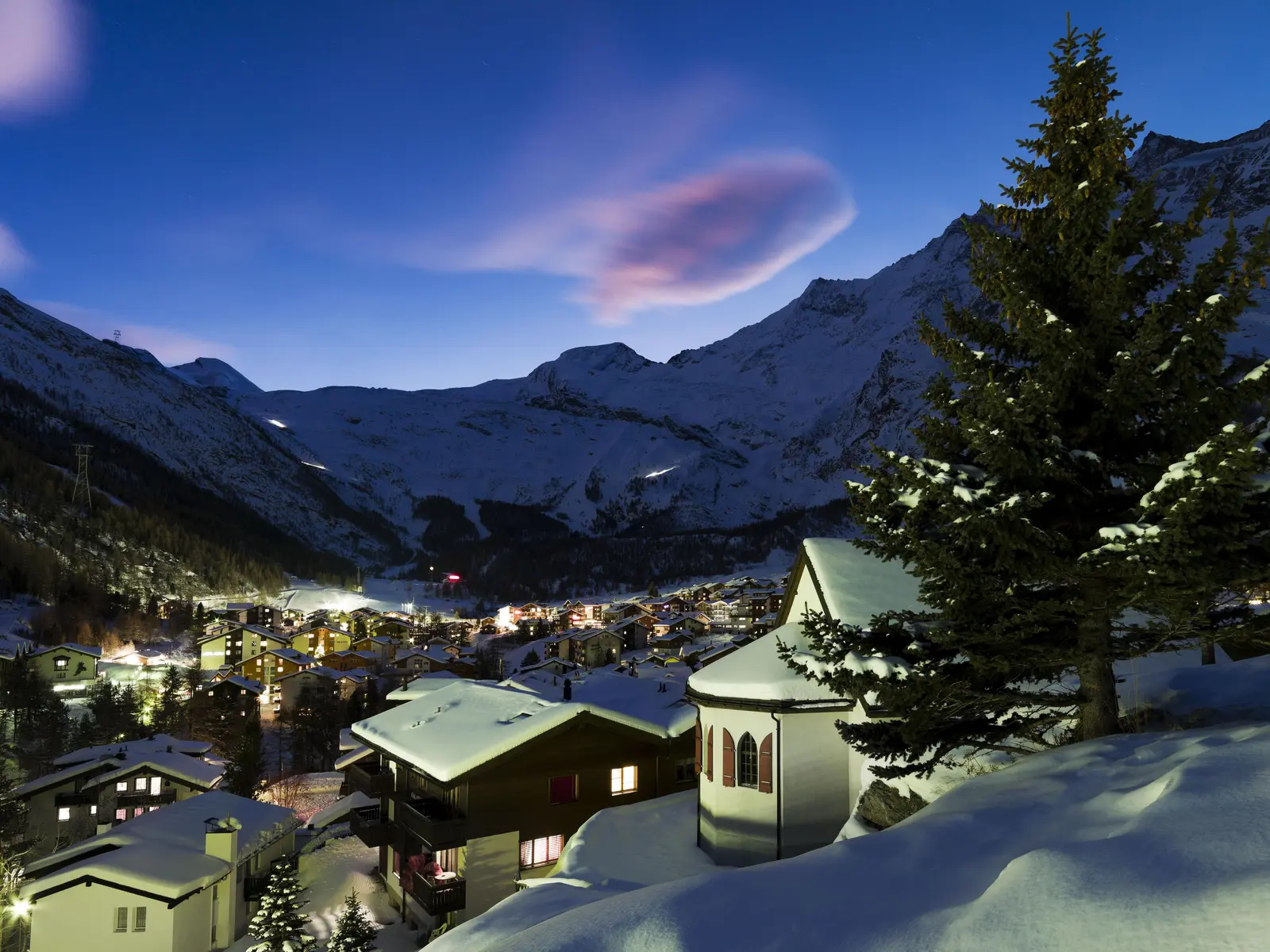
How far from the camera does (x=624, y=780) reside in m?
28.1

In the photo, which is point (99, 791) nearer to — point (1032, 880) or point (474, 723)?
point (474, 723)

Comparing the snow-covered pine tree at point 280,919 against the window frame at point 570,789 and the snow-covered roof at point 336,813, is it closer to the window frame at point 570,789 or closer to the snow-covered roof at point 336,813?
the window frame at point 570,789

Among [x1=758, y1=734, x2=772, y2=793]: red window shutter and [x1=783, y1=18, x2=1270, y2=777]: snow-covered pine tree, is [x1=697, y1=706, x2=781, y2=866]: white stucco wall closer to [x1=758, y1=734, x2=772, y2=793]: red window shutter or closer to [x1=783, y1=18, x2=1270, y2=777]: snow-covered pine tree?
[x1=758, y1=734, x2=772, y2=793]: red window shutter

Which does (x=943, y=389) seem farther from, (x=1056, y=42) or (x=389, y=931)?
(x=389, y=931)

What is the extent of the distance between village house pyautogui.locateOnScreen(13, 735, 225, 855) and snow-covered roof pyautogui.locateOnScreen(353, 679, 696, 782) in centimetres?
2044

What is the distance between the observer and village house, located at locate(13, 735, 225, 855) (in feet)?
143

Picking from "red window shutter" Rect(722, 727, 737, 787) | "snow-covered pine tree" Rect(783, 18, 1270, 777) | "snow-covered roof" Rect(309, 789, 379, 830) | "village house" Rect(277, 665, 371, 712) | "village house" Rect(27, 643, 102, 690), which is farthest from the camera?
"village house" Rect(27, 643, 102, 690)

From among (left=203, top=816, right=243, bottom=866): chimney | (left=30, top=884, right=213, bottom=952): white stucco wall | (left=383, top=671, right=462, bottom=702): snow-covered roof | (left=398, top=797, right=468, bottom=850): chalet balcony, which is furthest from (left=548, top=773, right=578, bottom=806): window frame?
(left=30, top=884, right=213, bottom=952): white stucco wall

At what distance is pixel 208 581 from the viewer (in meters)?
188

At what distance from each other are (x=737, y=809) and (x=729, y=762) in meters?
1.06

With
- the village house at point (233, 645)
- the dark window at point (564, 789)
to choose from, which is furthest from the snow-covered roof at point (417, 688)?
the village house at point (233, 645)

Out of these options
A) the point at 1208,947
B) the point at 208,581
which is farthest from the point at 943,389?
the point at 208,581

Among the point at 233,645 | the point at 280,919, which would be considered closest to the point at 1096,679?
the point at 280,919

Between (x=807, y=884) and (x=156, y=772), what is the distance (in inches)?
1917
